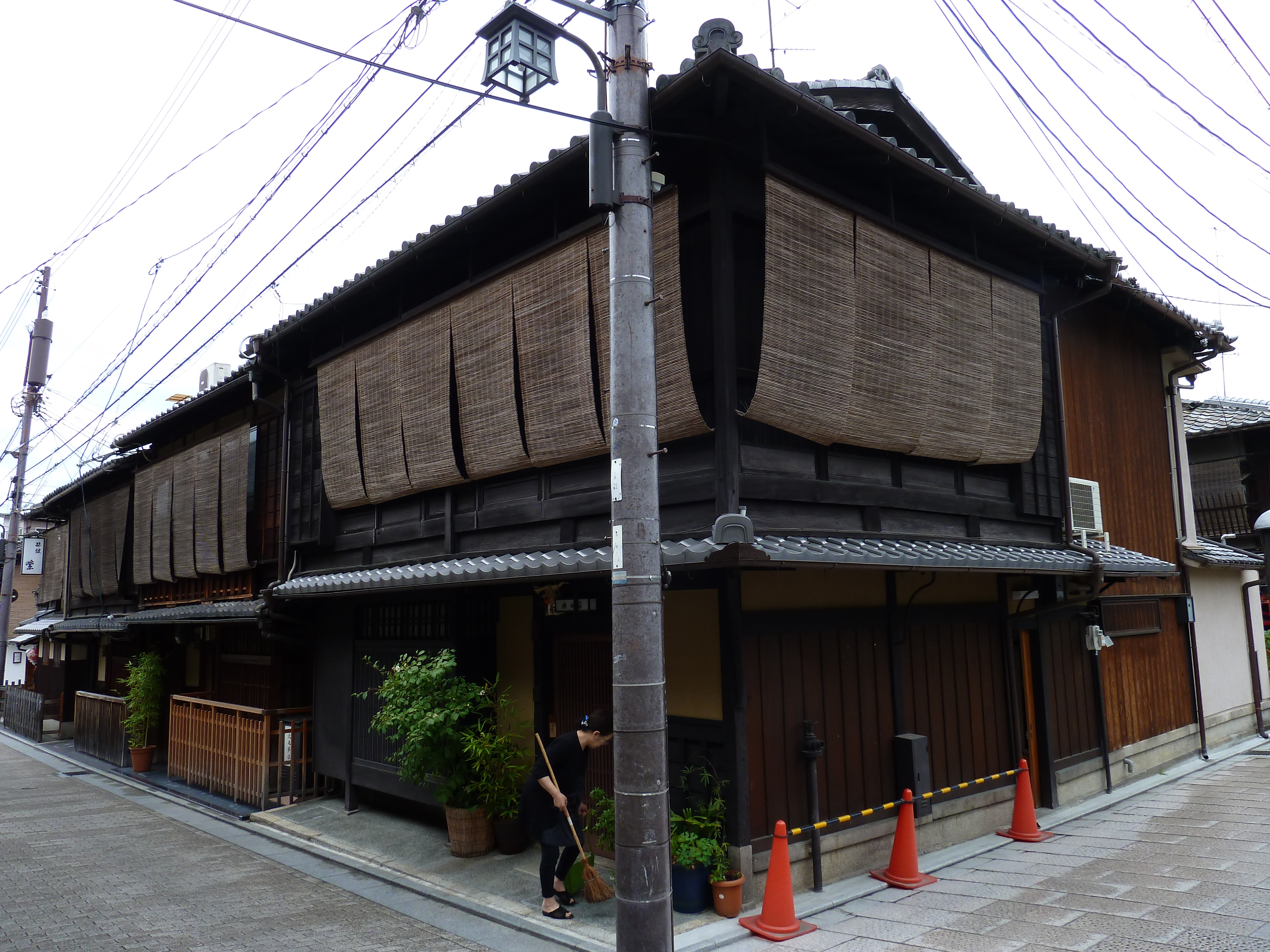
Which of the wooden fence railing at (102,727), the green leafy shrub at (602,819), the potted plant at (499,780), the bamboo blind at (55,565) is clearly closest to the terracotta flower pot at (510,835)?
the potted plant at (499,780)

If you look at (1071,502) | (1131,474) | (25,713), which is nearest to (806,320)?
(1071,502)

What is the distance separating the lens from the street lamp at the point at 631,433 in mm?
5211

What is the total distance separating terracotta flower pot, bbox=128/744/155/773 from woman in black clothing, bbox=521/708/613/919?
13.1 m

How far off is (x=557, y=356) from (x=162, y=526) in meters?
13.7

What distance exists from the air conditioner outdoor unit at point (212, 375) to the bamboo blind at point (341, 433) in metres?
7.70

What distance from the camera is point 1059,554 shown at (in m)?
10.8

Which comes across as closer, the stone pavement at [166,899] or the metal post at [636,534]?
the metal post at [636,534]

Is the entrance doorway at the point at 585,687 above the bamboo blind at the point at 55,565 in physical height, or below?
below

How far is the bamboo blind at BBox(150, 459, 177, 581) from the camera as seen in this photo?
18406 millimetres

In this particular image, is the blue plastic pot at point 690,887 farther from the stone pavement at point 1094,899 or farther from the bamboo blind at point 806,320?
the bamboo blind at point 806,320

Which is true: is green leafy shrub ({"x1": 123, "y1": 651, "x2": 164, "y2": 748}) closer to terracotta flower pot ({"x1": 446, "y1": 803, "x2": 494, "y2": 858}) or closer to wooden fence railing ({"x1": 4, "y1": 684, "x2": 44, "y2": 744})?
wooden fence railing ({"x1": 4, "y1": 684, "x2": 44, "y2": 744})

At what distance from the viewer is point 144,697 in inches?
692

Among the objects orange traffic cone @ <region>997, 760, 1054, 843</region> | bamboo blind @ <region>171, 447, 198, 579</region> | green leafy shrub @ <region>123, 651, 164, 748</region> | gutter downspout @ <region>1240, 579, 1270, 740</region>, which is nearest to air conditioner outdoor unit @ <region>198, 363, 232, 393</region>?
bamboo blind @ <region>171, 447, 198, 579</region>

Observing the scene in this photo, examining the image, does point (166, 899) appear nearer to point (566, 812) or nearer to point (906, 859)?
point (566, 812)
